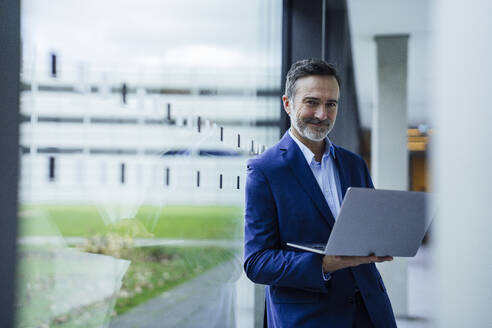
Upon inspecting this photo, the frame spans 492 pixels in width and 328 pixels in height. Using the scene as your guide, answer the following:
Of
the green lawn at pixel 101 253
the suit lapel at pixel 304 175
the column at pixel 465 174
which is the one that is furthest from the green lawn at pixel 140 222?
the column at pixel 465 174

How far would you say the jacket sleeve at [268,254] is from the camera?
1.80 metres

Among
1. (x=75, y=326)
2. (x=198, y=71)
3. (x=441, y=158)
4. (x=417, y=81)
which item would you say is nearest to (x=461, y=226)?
(x=441, y=158)

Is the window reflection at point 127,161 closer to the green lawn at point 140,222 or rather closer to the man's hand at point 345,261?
the green lawn at point 140,222

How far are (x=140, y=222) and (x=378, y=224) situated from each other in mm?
702

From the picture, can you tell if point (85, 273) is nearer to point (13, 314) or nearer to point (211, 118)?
point (13, 314)

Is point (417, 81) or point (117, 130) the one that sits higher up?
point (417, 81)

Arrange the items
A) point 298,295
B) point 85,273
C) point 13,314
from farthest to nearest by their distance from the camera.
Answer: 1. point 298,295
2. point 85,273
3. point 13,314

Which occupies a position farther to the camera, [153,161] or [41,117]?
[153,161]

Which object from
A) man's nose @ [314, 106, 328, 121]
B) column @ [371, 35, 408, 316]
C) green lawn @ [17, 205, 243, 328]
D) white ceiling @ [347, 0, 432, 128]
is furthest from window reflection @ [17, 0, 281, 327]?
column @ [371, 35, 408, 316]

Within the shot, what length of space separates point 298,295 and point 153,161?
0.65 metres

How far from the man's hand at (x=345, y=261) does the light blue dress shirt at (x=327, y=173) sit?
260 millimetres

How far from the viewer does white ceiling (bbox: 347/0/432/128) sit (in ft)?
18.9

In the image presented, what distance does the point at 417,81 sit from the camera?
23.8 ft

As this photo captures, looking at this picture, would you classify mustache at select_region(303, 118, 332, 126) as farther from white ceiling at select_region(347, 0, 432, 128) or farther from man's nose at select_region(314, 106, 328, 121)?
white ceiling at select_region(347, 0, 432, 128)
